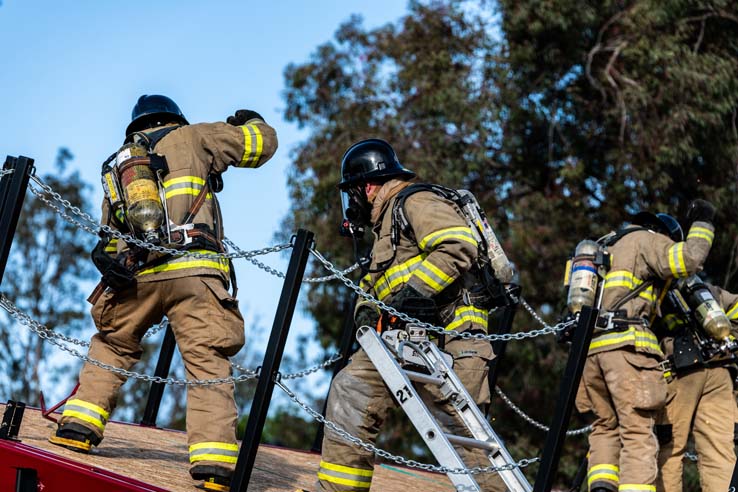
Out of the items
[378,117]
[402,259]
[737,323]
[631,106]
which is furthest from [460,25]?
[402,259]

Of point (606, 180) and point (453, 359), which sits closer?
point (453, 359)

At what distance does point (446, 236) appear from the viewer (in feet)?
18.8

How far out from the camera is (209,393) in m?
5.66

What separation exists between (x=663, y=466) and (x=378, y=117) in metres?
10.7

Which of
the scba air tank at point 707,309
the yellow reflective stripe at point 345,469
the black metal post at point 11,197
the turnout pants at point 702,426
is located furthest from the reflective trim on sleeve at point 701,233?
the black metal post at point 11,197

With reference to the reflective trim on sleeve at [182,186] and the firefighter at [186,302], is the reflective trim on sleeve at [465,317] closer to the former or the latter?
the firefighter at [186,302]

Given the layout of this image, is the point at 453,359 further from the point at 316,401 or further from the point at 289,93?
the point at 316,401

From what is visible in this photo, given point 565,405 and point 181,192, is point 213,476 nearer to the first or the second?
point 181,192

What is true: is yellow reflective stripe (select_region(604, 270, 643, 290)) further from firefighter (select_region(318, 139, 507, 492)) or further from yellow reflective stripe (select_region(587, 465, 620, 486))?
firefighter (select_region(318, 139, 507, 492))

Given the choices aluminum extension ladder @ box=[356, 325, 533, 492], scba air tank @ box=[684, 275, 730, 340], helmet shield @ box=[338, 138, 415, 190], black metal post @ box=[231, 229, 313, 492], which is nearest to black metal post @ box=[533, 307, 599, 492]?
aluminum extension ladder @ box=[356, 325, 533, 492]

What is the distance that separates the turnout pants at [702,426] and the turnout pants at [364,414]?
2.46 m

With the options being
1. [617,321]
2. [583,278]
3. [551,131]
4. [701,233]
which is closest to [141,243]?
[583,278]

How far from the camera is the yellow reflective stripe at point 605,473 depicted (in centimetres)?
720

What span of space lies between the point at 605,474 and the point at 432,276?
236cm
